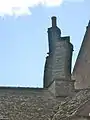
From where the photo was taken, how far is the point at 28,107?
28.6 metres

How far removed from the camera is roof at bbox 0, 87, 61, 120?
27.1 meters

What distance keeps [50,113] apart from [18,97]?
3576mm

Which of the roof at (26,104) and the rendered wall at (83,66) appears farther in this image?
the rendered wall at (83,66)

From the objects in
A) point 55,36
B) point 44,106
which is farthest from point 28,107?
point 55,36

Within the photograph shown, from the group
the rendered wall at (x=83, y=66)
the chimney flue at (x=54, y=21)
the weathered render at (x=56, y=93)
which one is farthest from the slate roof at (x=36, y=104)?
the chimney flue at (x=54, y=21)

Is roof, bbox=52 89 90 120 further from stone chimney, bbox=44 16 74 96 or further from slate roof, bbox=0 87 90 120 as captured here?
stone chimney, bbox=44 16 74 96

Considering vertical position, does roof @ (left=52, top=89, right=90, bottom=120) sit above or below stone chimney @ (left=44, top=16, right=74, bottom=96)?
below

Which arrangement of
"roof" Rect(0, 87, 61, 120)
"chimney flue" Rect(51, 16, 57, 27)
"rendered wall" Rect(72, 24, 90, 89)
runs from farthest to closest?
"chimney flue" Rect(51, 16, 57, 27) < "rendered wall" Rect(72, 24, 90, 89) < "roof" Rect(0, 87, 61, 120)

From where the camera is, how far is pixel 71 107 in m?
25.7

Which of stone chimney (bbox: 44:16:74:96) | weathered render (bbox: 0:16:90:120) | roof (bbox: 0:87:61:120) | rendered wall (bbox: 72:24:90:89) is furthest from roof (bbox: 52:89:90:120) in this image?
rendered wall (bbox: 72:24:90:89)

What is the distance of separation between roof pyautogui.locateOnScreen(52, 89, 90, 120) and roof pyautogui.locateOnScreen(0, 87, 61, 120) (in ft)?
2.87

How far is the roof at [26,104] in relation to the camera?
27.1m

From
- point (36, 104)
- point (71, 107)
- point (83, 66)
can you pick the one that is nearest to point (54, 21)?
point (83, 66)

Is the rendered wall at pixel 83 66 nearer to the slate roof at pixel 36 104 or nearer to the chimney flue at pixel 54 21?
the chimney flue at pixel 54 21
